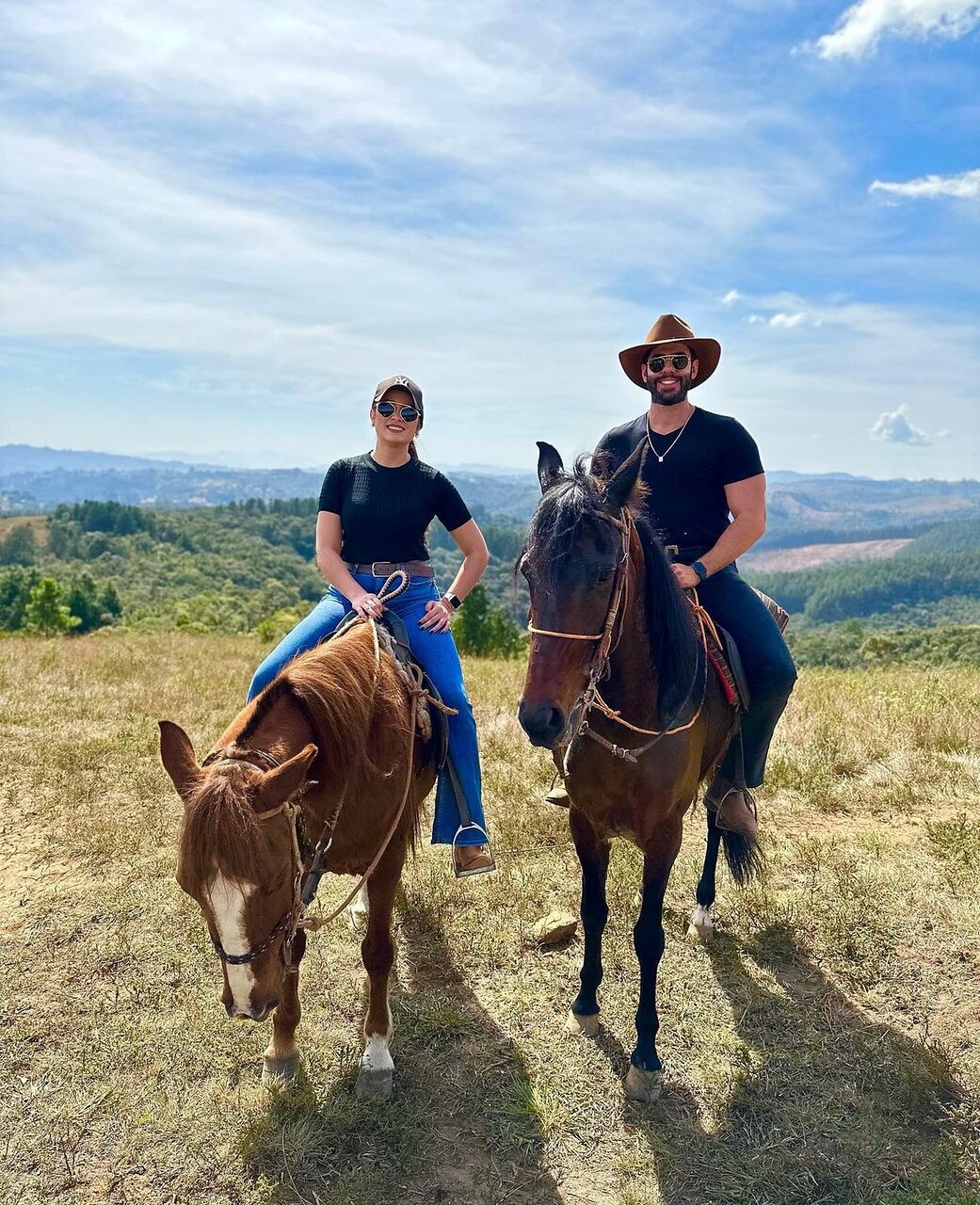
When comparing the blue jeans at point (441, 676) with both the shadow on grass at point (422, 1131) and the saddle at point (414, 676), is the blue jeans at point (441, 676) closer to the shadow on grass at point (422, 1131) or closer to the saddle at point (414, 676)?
the saddle at point (414, 676)

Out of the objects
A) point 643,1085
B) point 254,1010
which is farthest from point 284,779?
point 643,1085

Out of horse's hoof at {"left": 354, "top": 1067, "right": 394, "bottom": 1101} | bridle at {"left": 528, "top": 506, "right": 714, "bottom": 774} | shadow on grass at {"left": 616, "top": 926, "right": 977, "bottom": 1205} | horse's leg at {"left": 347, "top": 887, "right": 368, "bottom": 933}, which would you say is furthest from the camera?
→ horse's leg at {"left": 347, "top": 887, "right": 368, "bottom": 933}

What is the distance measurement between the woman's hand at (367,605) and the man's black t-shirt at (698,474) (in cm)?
163

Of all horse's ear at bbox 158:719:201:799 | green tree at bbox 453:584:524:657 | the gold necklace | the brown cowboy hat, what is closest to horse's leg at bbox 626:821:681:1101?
the gold necklace

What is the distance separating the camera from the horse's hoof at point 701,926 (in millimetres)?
4824

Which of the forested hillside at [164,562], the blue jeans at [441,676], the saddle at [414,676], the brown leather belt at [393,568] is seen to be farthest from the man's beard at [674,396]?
the forested hillside at [164,562]

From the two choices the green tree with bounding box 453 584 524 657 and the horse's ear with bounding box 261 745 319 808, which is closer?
the horse's ear with bounding box 261 745 319 808

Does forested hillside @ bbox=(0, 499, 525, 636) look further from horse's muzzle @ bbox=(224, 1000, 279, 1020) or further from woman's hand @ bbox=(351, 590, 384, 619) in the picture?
horse's muzzle @ bbox=(224, 1000, 279, 1020)

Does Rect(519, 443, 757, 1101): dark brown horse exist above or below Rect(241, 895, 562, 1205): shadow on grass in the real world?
above

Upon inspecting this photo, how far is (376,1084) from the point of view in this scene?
11.7 ft

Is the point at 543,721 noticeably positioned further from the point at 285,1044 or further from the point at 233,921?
the point at 285,1044

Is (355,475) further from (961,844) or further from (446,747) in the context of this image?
(961,844)

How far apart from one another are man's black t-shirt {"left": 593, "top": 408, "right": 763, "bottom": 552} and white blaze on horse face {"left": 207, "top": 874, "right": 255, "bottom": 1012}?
284 cm

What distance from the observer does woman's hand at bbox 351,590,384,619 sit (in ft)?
12.9
